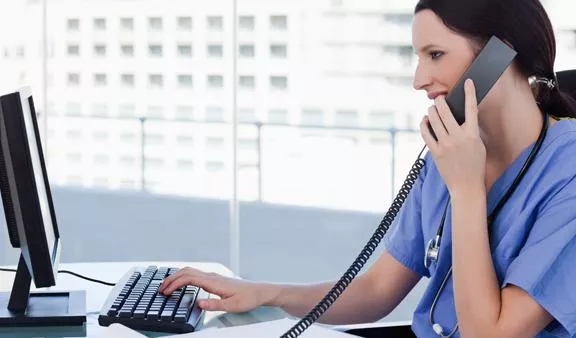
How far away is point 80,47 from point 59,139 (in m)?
1.21

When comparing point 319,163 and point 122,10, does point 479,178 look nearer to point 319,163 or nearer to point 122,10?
point 319,163

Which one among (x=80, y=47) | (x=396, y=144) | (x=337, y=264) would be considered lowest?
(x=337, y=264)

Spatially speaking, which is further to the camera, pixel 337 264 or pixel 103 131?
pixel 103 131

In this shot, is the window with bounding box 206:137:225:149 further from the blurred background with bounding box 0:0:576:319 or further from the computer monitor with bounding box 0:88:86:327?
the computer monitor with bounding box 0:88:86:327

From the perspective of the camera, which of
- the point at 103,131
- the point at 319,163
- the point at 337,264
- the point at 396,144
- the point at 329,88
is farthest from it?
the point at 329,88

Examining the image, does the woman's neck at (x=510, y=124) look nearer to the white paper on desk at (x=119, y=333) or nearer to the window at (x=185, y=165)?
the white paper on desk at (x=119, y=333)

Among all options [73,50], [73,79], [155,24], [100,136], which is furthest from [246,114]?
[155,24]

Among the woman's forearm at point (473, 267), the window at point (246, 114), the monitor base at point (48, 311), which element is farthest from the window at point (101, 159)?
the woman's forearm at point (473, 267)

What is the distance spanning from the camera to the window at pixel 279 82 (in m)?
12.1

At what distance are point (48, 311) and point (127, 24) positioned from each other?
889 cm

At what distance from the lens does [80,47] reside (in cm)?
1112

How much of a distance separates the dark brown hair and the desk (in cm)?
53

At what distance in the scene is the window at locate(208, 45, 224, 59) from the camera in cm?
1053

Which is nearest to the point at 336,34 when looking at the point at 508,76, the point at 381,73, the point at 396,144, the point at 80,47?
the point at 381,73
